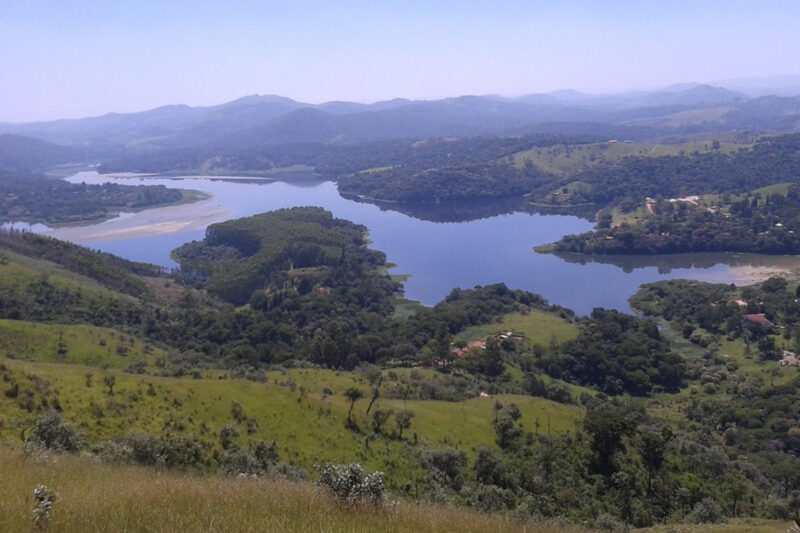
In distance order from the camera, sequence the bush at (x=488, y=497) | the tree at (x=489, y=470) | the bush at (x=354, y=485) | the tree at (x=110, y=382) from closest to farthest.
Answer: the bush at (x=354, y=485), the bush at (x=488, y=497), the tree at (x=489, y=470), the tree at (x=110, y=382)

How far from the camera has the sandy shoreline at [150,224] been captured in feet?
399

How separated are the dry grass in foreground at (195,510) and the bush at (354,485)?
0.26 metres

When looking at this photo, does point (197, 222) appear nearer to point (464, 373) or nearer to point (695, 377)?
point (464, 373)

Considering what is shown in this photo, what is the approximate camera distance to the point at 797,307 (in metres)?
63.1

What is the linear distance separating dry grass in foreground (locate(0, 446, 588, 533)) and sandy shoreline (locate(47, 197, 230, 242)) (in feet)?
412

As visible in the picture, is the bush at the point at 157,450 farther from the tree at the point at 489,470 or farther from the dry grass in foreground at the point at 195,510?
the tree at the point at 489,470

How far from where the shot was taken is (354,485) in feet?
23.3

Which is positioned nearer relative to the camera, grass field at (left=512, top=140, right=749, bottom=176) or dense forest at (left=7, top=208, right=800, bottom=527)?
dense forest at (left=7, top=208, right=800, bottom=527)

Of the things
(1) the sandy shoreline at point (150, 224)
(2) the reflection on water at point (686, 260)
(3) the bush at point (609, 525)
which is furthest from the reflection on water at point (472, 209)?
(3) the bush at point (609, 525)

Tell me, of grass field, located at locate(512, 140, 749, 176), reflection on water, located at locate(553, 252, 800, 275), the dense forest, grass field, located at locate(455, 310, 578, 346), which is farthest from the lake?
grass field, located at locate(512, 140, 749, 176)

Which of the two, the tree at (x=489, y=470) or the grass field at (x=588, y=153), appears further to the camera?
the grass field at (x=588, y=153)

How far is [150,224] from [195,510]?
465 ft

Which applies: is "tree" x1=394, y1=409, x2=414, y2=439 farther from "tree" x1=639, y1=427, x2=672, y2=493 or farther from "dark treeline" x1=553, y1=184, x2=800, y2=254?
"dark treeline" x1=553, y1=184, x2=800, y2=254

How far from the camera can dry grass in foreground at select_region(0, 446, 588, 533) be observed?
5.05m
